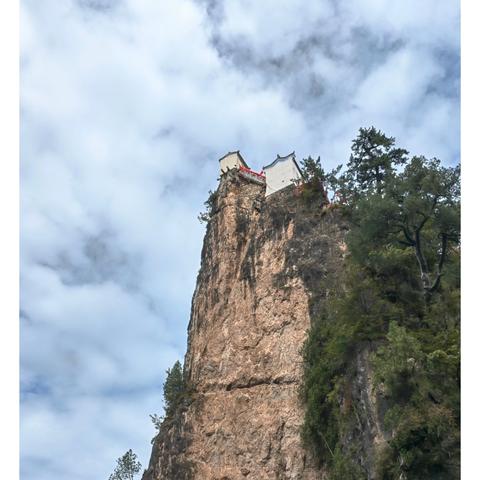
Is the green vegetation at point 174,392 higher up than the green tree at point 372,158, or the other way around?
the green tree at point 372,158

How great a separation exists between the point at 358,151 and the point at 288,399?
15.1 meters

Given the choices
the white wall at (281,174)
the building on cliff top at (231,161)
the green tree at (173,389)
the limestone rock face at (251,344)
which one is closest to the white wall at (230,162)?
the building on cliff top at (231,161)

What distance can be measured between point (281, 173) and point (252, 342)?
1290cm

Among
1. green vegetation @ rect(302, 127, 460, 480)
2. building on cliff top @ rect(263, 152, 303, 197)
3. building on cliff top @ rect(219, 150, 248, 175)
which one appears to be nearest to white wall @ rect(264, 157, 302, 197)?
building on cliff top @ rect(263, 152, 303, 197)

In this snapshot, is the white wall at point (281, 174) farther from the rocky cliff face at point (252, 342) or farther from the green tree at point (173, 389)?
the green tree at point (173, 389)

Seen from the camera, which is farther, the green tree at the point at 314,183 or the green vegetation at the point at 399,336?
the green tree at the point at 314,183

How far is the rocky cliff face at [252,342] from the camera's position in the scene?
1191 inches

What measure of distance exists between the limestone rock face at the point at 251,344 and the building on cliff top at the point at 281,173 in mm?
950

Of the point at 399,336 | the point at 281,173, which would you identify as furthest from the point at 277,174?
the point at 399,336

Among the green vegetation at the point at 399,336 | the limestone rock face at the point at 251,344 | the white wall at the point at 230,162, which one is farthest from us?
the white wall at the point at 230,162

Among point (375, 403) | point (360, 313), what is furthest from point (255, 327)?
point (375, 403)

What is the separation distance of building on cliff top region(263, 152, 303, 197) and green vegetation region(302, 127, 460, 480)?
1201cm

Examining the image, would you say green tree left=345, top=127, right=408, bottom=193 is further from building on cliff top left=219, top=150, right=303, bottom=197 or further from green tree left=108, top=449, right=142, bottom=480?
green tree left=108, top=449, right=142, bottom=480

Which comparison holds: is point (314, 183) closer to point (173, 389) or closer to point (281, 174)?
point (281, 174)
